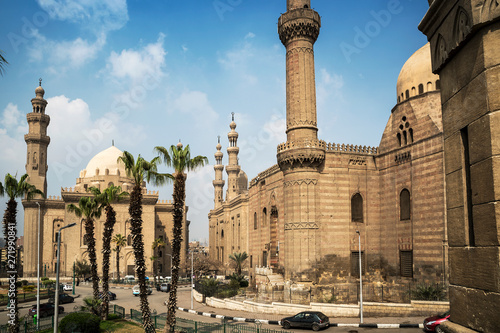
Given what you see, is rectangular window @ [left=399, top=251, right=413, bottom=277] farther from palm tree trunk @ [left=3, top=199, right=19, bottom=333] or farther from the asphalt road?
palm tree trunk @ [left=3, top=199, right=19, bottom=333]

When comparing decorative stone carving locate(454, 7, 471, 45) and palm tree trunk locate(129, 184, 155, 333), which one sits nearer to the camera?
decorative stone carving locate(454, 7, 471, 45)

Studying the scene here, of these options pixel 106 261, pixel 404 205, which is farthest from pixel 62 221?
pixel 404 205

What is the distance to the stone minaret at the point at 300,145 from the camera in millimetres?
33656

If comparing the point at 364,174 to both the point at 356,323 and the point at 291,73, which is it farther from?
the point at 356,323

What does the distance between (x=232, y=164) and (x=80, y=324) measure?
195ft

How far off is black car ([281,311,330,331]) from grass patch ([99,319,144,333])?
26.8 ft

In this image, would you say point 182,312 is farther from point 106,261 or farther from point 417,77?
point 417,77

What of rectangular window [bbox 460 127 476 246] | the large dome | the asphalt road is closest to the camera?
rectangular window [bbox 460 127 476 246]

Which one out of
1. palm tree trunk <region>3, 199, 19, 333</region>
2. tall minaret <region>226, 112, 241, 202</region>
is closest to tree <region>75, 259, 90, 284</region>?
tall minaret <region>226, 112, 241, 202</region>

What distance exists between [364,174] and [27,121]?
5657cm

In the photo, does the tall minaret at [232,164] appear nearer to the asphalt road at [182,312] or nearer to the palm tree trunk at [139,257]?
the asphalt road at [182,312]

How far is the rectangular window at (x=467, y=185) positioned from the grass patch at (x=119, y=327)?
21227 mm

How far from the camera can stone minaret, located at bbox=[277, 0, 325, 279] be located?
110ft

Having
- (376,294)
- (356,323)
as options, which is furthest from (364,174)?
(356,323)
